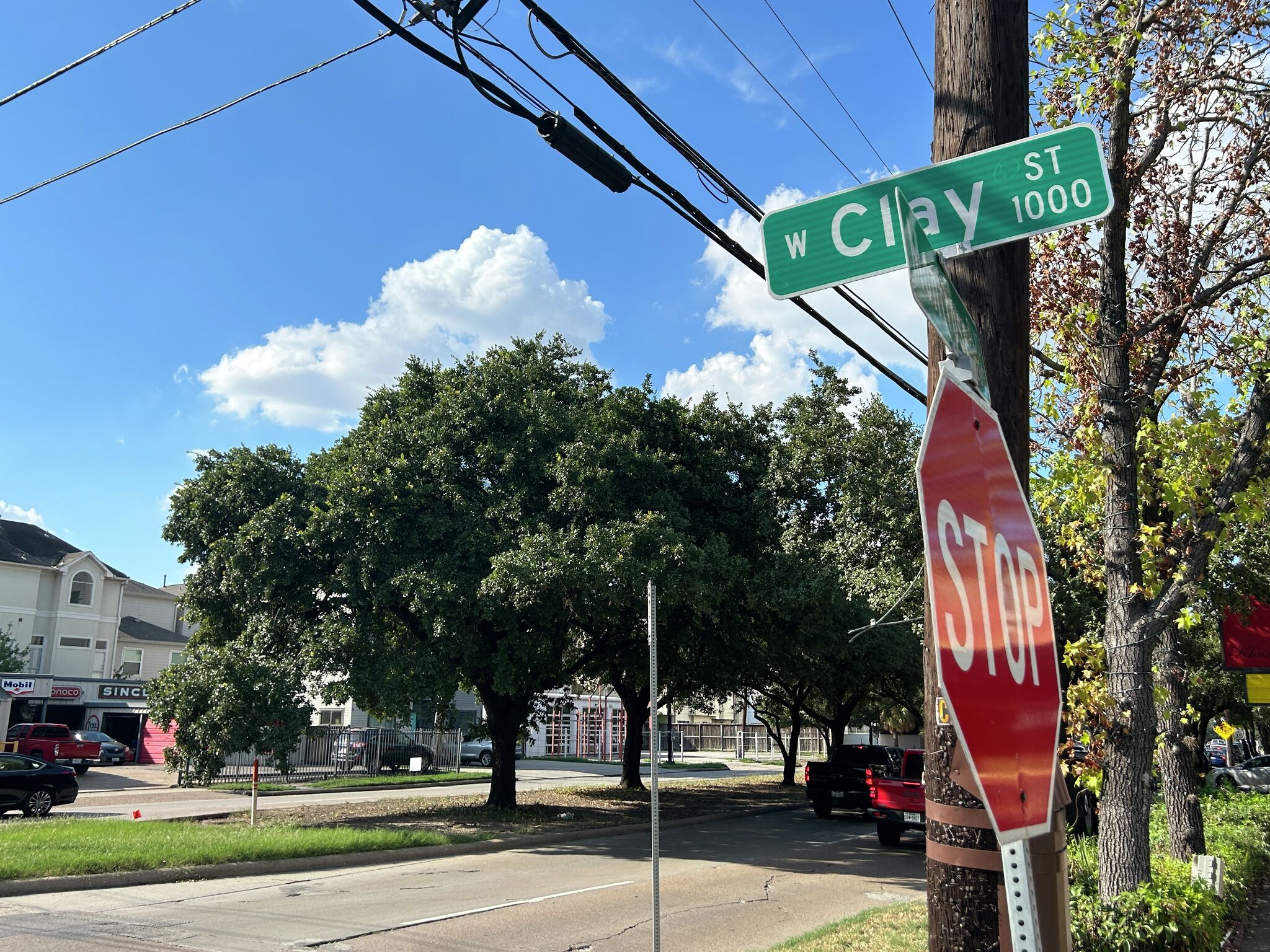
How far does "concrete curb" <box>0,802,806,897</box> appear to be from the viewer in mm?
11648

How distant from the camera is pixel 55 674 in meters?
46.2

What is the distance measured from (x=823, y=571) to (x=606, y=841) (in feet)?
21.6

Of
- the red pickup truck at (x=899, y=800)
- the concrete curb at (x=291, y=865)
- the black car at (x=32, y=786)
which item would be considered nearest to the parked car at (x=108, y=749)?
the black car at (x=32, y=786)

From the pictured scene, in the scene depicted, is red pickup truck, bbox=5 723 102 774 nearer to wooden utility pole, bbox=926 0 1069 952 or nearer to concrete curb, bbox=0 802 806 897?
concrete curb, bbox=0 802 806 897

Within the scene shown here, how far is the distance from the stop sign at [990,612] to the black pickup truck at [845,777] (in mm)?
22787

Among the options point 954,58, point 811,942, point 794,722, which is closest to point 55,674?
point 794,722

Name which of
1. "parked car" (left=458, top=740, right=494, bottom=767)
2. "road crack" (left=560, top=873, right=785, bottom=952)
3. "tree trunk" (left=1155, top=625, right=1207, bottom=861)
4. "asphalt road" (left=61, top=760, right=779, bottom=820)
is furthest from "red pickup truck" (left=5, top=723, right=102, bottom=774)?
"tree trunk" (left=1155, top=625, right=1207, bottom=861)

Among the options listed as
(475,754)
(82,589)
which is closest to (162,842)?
(475,754)

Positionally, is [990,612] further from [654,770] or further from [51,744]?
[51,744]

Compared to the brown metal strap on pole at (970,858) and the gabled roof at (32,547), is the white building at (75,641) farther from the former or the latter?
the brown metal strap on pole at (970,858)

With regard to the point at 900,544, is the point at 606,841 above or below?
below

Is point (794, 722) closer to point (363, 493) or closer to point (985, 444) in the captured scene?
point (363, 493)

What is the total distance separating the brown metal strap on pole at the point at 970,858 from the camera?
2.92m

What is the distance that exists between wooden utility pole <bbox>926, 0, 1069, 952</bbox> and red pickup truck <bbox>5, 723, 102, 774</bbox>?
3811 cm
